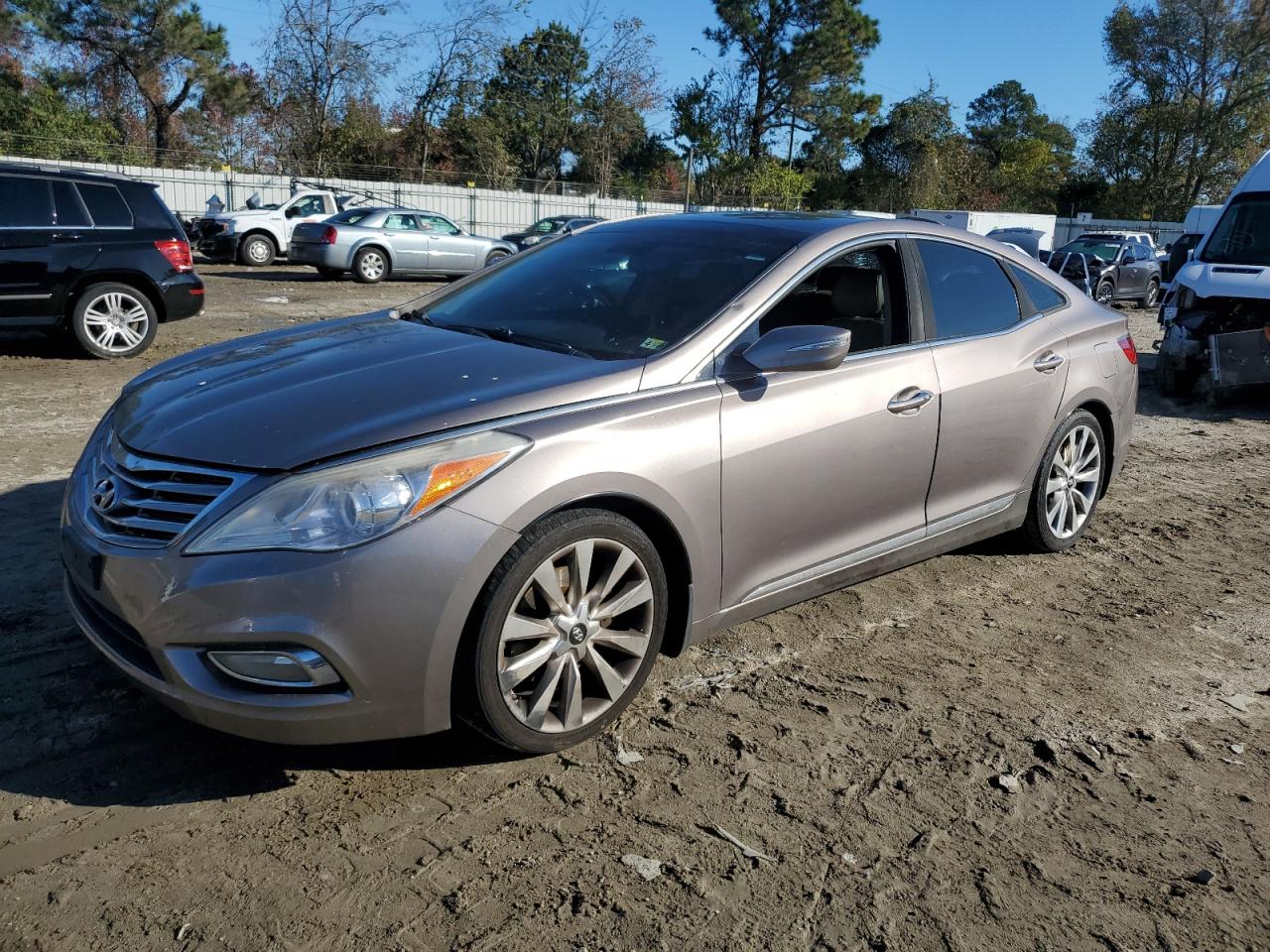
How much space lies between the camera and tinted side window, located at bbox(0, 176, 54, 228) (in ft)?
28.9

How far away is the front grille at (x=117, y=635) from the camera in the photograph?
275 cm

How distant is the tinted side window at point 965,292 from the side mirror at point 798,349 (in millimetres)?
889

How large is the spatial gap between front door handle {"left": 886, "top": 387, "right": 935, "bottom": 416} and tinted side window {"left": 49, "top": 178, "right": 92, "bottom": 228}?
818 centimetres

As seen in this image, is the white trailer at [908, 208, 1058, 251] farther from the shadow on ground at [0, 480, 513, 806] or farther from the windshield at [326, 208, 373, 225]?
the shadow on ground at [0, 480, 513, 806]

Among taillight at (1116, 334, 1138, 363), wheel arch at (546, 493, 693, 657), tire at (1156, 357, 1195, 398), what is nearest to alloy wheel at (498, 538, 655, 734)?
wheel arch at (546, 493, 693, 657)

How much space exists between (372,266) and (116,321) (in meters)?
10.9

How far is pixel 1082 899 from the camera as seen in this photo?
2.57m

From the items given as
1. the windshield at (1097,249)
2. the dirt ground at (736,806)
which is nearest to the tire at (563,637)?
the dirt ground at (736,806)

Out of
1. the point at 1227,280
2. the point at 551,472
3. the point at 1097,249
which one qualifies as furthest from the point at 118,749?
the point at 1097,249

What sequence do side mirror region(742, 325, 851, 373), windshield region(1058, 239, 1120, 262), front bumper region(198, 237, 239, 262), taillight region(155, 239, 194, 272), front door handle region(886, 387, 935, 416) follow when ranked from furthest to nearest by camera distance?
1. front bumper region(198, 237, 239, 262)
2. windshield region(1058, 239, 1120, 262)
3. taillight region(155, 239, 194, 272)
4. front door handle region(886, 387, 935, 416)
5. side mirror region(742, 325, 851, 373)

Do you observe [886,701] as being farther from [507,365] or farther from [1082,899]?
[507,365]

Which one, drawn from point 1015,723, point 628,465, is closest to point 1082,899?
point 1015,723

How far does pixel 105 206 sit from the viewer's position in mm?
9445

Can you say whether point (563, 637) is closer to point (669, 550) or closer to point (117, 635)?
point (669, 550)
